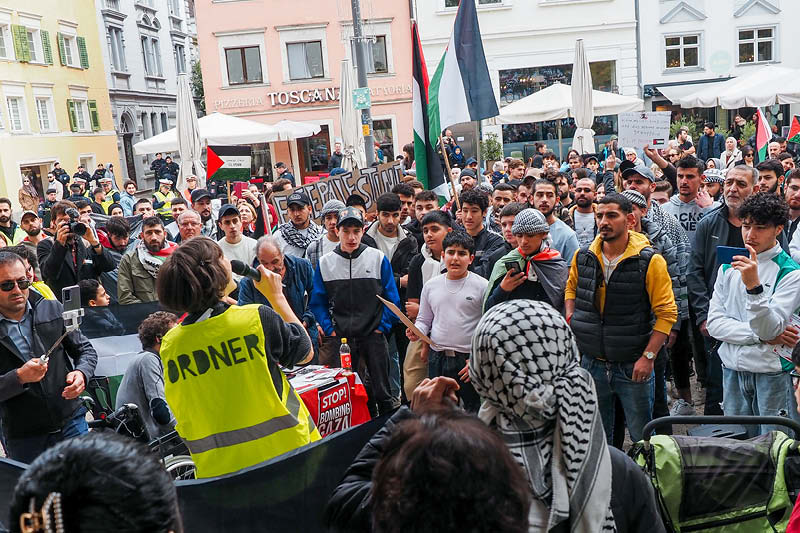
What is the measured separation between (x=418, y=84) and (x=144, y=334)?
18.4 ft

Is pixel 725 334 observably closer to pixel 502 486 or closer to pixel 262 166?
pixel 502 486

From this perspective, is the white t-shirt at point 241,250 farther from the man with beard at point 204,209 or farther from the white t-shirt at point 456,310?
the white t-shirt at point 456,310

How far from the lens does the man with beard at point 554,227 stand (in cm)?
650

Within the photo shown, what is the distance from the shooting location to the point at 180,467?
4359mm

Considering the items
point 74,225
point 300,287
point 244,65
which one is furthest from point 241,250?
point 244,65

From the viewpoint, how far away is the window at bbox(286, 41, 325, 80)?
31156mm

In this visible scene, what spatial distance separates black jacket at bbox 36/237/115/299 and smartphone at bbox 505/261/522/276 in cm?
476

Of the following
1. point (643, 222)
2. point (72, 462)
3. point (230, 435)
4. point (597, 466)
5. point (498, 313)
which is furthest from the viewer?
point (643, 222)

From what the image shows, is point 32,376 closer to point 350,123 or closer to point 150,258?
point 150,258

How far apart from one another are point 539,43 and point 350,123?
1513cm

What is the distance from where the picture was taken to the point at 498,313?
224 centimetres

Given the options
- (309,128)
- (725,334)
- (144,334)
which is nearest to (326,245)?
(144,334)

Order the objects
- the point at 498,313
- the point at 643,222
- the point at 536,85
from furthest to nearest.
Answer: the point at 536,85 → the point at 643,222 → the point at 498,313

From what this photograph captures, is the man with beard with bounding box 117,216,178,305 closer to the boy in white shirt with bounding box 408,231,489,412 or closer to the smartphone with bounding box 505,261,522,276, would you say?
the boy in white shirt with bounding box 408,231,489,412
